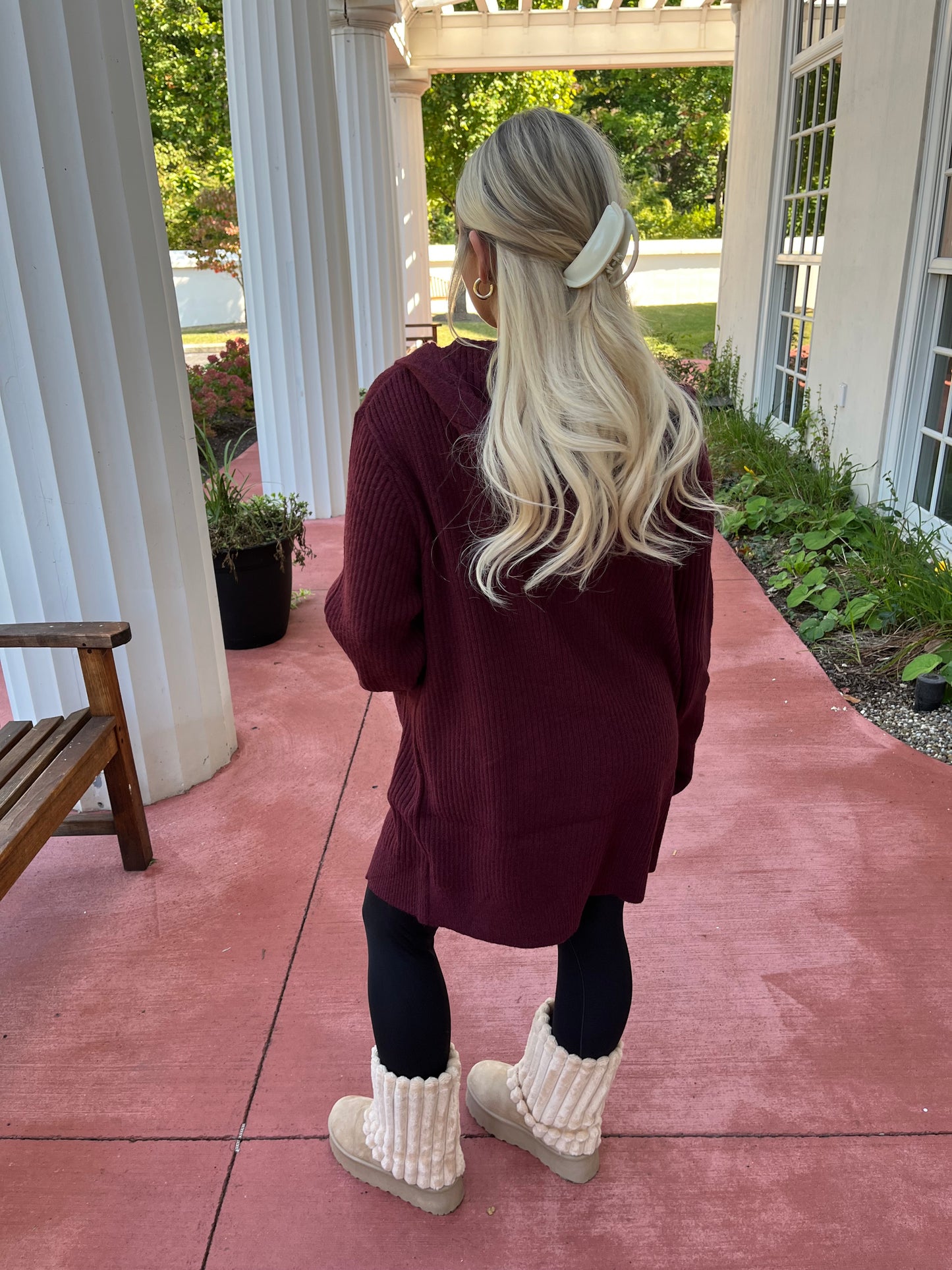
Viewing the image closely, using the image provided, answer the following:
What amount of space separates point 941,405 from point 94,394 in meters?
4.03

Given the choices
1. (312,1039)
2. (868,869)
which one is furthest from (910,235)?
(312,1039)

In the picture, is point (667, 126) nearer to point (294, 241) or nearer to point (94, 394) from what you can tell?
point (294, 241)

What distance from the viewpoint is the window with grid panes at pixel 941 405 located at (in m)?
4.51

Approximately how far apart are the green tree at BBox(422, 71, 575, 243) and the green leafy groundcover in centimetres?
1193

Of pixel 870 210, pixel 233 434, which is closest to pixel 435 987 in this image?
pixel 870 210

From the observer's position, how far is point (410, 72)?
12.2m

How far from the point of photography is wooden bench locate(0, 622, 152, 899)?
7.12ft

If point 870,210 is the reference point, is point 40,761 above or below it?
below

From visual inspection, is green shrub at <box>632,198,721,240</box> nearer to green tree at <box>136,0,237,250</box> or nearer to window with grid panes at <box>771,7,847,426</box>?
green tree at <box>136,0,237,250</box>

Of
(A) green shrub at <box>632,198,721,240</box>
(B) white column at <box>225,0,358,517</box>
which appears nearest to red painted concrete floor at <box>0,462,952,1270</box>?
(B) white column at <box>225,0,358,517</box>

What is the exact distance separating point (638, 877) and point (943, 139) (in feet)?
14.8

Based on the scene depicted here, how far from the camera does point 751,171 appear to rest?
8156 mm

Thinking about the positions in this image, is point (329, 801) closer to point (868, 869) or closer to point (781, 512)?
point (868, 869)

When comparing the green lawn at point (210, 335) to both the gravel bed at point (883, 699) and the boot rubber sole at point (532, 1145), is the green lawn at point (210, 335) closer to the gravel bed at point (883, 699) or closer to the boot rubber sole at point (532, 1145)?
the gravel bed at point (883, 699)
